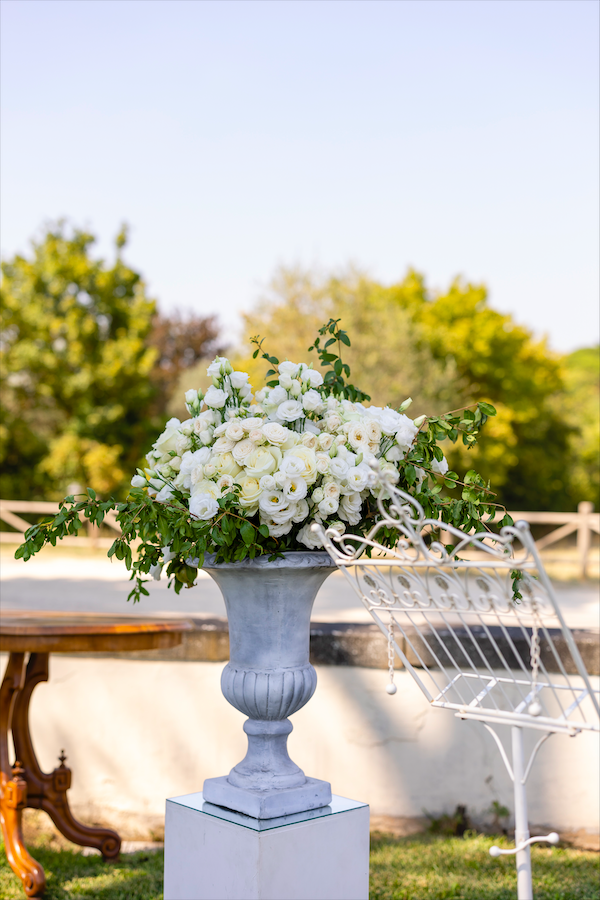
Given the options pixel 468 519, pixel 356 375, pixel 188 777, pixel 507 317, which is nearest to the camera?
pixel 468 519

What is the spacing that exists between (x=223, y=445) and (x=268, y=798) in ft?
2.51

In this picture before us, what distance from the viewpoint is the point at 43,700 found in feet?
11.6

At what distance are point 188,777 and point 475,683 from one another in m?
1.22

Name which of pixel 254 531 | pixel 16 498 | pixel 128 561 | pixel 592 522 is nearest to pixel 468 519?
pixel 254 531

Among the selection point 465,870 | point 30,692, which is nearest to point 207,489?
point 30,692

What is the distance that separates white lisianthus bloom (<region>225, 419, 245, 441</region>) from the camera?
5.96 feet

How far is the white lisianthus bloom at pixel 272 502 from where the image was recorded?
174 cm

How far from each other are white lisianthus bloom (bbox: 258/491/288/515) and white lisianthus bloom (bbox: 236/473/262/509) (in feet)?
0.05

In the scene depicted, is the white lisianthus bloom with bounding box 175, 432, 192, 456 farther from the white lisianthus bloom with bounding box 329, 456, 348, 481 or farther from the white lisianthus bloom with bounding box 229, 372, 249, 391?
the white lisianthus bloom with bounding box 329, 456, 348, 481

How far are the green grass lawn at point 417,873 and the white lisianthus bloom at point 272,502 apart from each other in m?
1.61

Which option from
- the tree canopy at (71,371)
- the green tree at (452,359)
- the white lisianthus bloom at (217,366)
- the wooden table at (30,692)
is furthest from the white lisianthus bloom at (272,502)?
the tree canopy at (71,371)

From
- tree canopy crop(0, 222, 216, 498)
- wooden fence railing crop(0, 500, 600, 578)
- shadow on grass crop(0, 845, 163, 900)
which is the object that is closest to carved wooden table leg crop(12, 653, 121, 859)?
shadow on grass crop(0, 845, 163, 900)

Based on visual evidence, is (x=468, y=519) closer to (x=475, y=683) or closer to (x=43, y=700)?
(x=475, y=683)

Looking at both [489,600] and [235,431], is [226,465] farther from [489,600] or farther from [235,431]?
[489,600]
